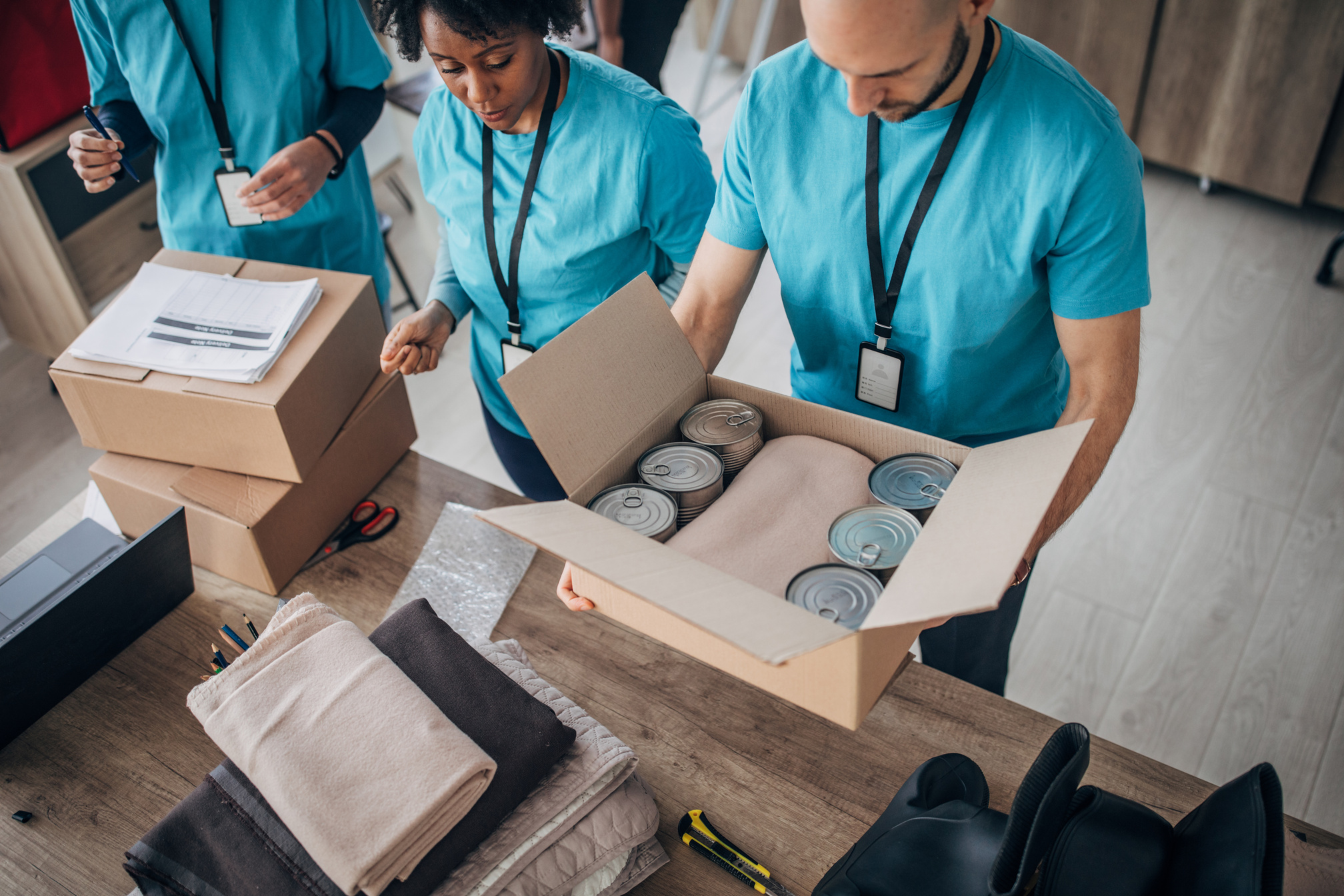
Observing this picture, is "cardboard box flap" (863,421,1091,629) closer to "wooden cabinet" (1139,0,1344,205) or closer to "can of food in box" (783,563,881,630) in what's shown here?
"can of food in box" (783,563,881,630)

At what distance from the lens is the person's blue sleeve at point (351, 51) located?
180 centimetres

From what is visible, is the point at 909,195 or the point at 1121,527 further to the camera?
Result: the point at 1121,527

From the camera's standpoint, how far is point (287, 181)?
5.46 feet

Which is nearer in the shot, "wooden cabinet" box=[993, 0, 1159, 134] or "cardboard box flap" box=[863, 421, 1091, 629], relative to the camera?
"cardboard box flap" box=[863, 421, 1091, 629]

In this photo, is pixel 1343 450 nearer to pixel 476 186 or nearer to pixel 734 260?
pixel 734 260

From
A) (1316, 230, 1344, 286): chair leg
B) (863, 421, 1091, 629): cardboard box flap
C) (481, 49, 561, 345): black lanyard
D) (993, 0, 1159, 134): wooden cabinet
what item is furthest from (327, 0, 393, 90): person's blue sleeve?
(1316, 230, 1344, 286): chair leg

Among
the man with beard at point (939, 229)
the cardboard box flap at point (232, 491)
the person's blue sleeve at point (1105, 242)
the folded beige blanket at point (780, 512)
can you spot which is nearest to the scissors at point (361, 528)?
the cardboard box flap at point (232, 491)

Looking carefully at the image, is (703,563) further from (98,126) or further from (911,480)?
(98,126)

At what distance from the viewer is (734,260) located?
1.32 metres

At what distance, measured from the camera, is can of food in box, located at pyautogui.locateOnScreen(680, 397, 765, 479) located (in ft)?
3.76

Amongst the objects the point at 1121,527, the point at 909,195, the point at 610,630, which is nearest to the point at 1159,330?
the point at 1121,527

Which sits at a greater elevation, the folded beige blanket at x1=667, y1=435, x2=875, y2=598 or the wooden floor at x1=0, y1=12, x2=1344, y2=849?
the folded beige blanket at x1=667, y1=435, x2=875, y2=598

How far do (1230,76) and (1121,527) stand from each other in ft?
5.84

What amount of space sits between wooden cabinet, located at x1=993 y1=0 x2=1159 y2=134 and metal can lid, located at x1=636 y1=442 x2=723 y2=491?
2.86m
